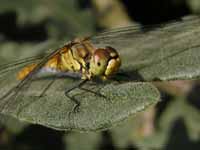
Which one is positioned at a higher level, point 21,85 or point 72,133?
point 21,85

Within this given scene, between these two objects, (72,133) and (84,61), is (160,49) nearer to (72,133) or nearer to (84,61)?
(84,61)

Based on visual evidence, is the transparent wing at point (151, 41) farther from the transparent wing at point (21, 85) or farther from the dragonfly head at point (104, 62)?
the transparent wing at point (21, 85)

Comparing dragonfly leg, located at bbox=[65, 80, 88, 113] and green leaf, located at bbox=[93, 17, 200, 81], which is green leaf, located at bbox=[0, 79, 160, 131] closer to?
dragonfly leg, located at bbox=[65, 80, 88, 113]

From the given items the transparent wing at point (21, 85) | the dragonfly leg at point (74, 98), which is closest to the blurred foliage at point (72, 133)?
the transparent wing at point (21, 85)

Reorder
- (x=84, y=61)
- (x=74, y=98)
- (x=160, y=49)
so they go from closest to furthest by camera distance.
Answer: (x=74, y=98), (x=160, y=49), (x=84, y=61)

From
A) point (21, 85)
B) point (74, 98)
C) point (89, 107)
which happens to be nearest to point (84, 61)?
point (21, 85)

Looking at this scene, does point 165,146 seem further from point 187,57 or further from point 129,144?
point 187,57
